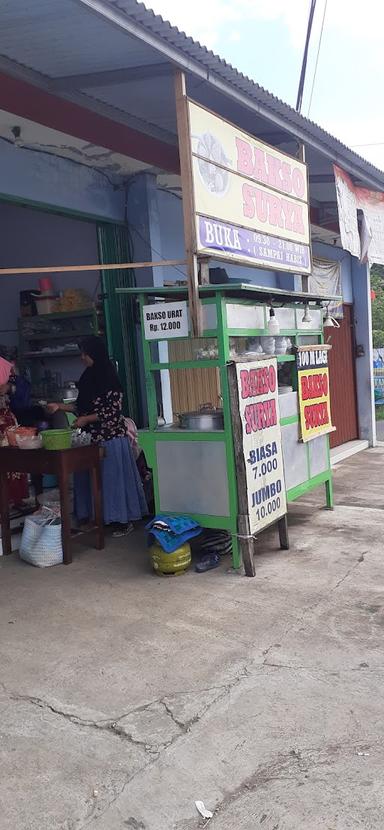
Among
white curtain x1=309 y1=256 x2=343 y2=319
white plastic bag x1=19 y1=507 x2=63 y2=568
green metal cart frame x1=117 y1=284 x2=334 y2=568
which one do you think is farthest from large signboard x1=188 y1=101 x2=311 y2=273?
white curtain x1=309 y1=256 x2=343 y2=319

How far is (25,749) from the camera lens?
114 inches

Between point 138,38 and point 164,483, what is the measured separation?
304cm

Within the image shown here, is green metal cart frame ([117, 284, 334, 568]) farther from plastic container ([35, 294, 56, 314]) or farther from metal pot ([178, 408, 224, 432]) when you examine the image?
plastic container ([35, 294, 56, 314])

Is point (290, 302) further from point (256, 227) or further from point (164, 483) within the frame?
point (164, 483)

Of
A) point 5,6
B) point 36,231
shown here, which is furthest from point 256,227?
point 36,231

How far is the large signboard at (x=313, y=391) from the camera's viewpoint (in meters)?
6.18

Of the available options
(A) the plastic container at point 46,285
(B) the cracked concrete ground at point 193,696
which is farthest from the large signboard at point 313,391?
(A) the plastic container at point 46,285

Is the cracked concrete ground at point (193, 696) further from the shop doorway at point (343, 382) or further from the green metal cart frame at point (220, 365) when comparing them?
the shop doorway at point (343, 382)

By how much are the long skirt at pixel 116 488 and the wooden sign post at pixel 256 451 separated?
4.47 ft

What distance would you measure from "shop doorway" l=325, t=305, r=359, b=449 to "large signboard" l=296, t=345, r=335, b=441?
166 inches

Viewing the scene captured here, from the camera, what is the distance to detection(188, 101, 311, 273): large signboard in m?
4.92

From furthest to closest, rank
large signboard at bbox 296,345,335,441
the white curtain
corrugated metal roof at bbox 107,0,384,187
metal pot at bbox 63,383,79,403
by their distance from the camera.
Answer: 1. the white curtain
2. metal pot at bbox 63,383,79,403
3. large signboard at bbox 296,345,335,441
4. corrugated metal roof at bbox 107,0,384,187

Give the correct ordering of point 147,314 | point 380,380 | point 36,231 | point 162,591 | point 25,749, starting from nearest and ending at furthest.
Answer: point 25,749 < point 162,591 < point 147,314 < point 36,231 < point 380,380

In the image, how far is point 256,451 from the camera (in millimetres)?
5105
